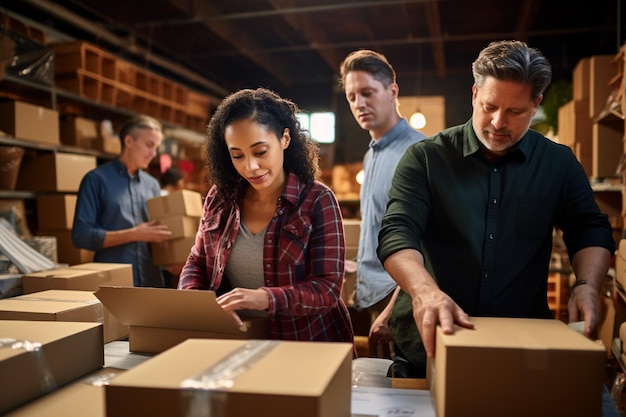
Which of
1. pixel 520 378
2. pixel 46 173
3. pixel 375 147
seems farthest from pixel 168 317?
pixel 46 173

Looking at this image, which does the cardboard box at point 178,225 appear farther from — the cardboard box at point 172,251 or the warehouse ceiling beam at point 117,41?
the warehouse ceiling beam at point 117,41

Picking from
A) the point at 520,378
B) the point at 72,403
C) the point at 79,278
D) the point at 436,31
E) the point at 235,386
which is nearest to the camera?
the point at 235,386

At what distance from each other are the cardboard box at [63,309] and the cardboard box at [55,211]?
2847 mm

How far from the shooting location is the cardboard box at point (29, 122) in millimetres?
4008

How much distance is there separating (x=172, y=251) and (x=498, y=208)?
2197mm

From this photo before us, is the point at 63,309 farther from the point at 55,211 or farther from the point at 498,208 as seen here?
the point at 55,211

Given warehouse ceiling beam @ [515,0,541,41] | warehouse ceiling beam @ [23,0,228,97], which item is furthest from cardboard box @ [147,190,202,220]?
warehouse ceiling beam @ [515,0,541,41]

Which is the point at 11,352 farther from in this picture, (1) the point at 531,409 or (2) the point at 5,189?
(2) the point at 5,189

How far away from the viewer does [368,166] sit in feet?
8.82

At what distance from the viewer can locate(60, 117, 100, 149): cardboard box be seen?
482cm

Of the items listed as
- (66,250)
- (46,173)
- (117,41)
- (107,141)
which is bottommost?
(66,250)

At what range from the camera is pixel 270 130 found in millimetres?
1648

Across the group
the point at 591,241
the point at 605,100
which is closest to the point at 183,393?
the point at 591,241

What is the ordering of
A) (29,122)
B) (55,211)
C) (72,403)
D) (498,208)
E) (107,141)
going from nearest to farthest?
(72,403)
(498,208)
(29,122)
(55,211)
(107,141)
